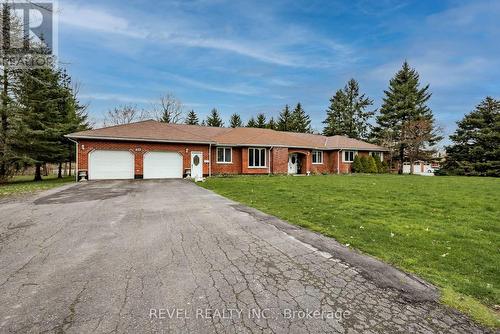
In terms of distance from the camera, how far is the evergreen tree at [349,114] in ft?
152

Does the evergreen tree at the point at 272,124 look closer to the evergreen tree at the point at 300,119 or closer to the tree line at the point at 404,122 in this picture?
the tree line at the point at 404,122

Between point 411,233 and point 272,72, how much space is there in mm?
28921

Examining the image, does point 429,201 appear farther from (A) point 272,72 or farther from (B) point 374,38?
(A) point 272,72

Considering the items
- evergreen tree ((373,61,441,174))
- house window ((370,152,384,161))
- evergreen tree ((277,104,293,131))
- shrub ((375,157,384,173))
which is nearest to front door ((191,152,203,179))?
shrub ((375,157,384,173))

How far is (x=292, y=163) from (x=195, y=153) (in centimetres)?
996

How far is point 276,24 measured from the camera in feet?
54.4

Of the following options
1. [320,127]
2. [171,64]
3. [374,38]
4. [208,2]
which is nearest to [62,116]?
[171,64]

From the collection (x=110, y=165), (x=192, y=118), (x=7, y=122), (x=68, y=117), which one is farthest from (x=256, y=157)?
(x=192, y=118)

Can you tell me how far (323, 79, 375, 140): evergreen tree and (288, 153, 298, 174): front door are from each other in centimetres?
2376

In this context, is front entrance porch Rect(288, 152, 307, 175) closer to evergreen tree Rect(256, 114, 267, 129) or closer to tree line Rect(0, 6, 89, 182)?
tree line Rect(0, 6, 89, 182)

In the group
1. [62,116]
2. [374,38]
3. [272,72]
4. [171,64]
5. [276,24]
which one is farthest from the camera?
[272,72]

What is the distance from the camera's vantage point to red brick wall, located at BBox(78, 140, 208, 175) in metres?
17.4

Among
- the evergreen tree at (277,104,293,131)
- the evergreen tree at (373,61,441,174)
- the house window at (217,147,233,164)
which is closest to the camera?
the house window at (217,147,233,164)

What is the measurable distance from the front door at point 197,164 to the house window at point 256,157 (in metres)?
4.51
